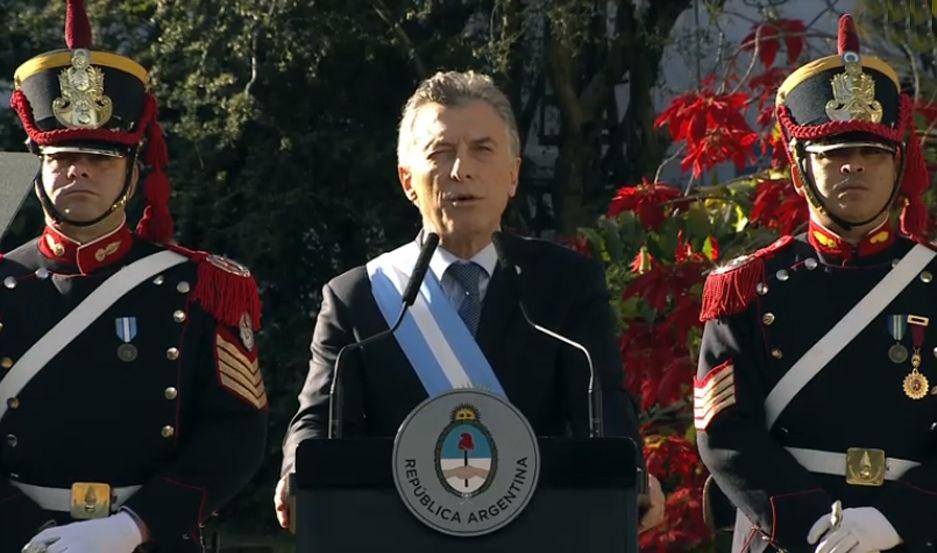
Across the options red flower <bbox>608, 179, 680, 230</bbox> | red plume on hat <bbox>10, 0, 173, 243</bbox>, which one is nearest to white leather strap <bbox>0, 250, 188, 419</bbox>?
red plume on hat <bbox>10, 0, 173, 243</bbox>

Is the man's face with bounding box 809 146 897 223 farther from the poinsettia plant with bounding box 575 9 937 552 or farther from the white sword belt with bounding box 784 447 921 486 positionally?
the poinsettia plant with bounding box 575 9 937 552

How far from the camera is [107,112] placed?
4969 millimetres

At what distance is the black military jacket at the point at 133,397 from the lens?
15.8 ft

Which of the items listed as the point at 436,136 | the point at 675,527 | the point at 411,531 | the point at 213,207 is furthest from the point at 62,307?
the point at 213,207

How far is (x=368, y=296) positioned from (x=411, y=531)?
98 centimetres

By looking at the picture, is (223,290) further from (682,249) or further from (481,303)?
(682,249)

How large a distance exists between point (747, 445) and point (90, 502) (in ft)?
4.72

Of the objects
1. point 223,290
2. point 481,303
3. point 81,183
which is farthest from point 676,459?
point 81,183

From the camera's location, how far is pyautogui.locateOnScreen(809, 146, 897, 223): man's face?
4957 mm

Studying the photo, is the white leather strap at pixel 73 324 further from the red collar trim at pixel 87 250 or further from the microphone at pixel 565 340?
the microphone at pixel 565 340

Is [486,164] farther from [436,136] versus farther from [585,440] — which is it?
[585,440]

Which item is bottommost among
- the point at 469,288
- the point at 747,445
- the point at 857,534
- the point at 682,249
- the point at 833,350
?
the point at 857,534

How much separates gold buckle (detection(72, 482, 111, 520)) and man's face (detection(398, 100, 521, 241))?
92cm

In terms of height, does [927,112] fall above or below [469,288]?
above
